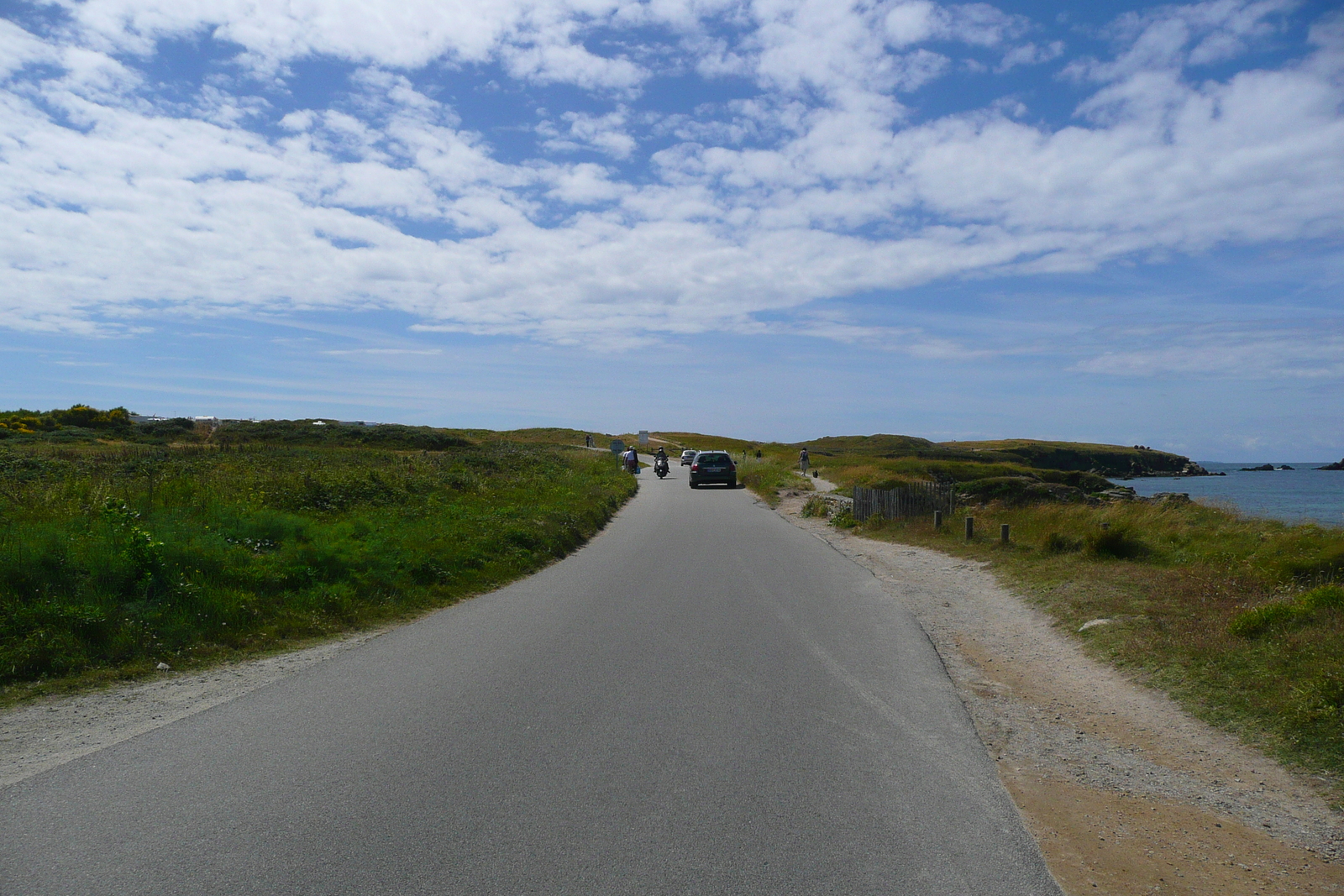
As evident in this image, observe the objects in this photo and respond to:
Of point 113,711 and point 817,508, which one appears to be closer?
point 113,711

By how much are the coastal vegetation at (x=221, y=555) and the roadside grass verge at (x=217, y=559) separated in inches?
0.8

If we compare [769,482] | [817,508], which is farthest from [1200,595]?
[769,482]

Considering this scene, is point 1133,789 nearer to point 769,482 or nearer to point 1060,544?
point 1060,544

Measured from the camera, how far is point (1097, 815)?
15.3 feet

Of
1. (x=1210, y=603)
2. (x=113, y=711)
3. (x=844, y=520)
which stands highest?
(x=1210, y=603)

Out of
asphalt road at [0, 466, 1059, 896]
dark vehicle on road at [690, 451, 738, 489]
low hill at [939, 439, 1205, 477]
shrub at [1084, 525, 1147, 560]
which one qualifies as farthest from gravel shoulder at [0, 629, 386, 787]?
low hill at [939, 439, 1205, 477]

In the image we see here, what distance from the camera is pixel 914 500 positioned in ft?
70.8

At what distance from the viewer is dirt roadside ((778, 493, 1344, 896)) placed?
13.1ft

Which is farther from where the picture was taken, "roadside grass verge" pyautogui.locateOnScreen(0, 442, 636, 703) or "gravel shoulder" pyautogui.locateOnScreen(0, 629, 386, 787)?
"roadside grass verge" pyautogui.locateOnScreen(0, 442, 636, 703)

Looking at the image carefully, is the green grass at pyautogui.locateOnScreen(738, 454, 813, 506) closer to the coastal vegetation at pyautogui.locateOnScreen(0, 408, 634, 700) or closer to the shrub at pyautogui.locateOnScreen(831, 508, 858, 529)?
the shrub at pyautogui.locateOnScreen(831, 508, 858, 529)

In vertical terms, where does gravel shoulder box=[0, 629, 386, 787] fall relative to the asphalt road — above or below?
below

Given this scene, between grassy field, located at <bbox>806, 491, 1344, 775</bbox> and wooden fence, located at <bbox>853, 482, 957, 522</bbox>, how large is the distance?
315cm

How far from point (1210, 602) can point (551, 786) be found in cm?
802

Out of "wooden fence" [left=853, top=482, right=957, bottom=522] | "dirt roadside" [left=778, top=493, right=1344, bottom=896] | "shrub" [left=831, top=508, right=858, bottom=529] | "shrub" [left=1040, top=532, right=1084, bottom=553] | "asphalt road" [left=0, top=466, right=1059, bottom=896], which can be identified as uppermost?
"wooden fence" [left=853, top=482, right=957, bottom=522]
